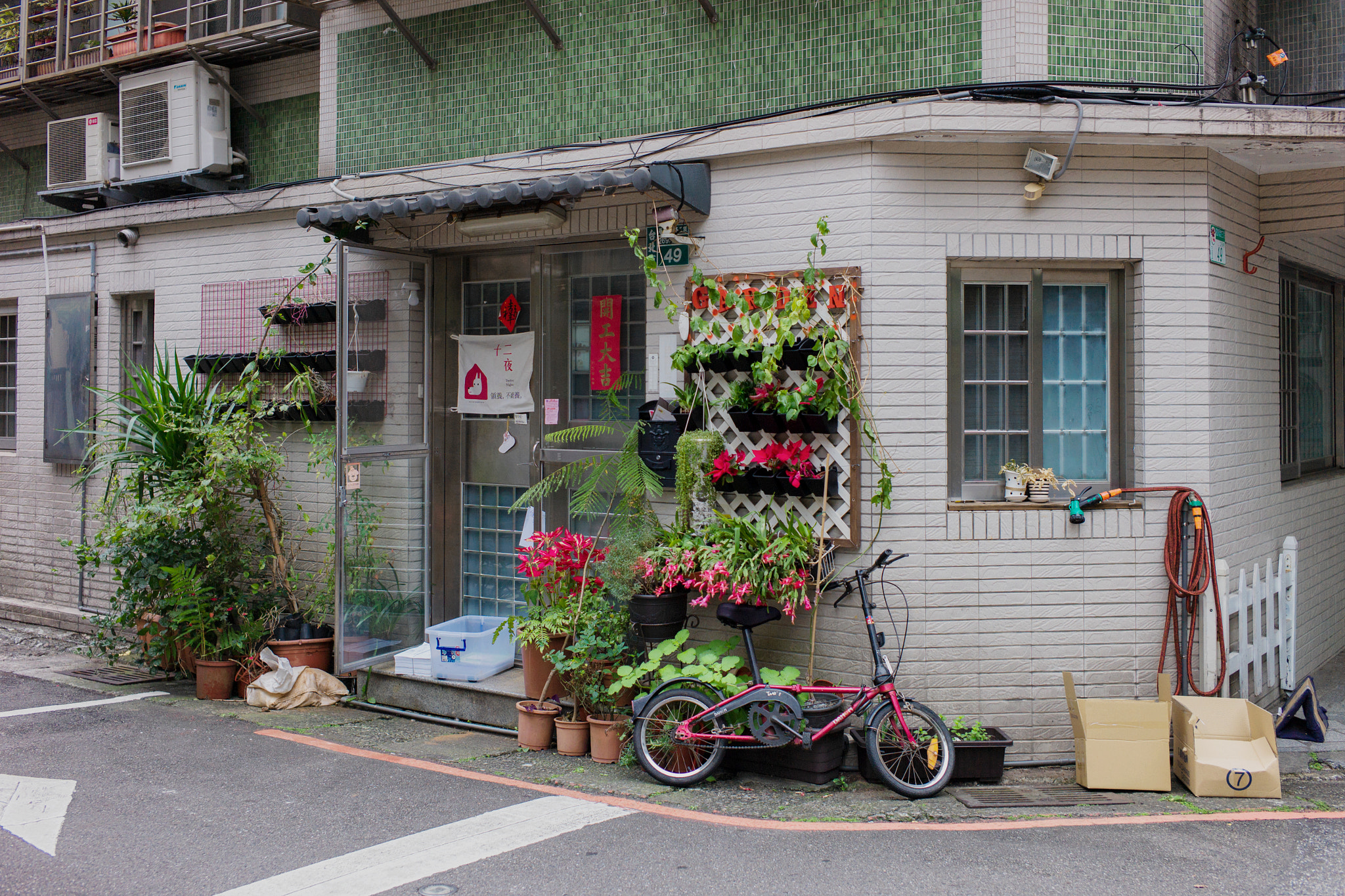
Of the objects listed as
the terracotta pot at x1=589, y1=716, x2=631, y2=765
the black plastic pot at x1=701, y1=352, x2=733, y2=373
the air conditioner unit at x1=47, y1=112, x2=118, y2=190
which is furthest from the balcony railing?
the terracotta pot at x1=589, y1=716, x2=631, y2=765

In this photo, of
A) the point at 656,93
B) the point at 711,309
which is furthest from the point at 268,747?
the point at 656,93

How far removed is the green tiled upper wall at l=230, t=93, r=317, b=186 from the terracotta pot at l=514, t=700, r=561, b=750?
5.24 m

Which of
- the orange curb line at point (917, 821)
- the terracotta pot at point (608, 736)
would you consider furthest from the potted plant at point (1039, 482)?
the terracotta pot at point (608, 736)

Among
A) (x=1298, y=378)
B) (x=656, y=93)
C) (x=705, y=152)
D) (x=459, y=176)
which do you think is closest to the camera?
(x=705, y=152)

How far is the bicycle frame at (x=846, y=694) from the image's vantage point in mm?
5535

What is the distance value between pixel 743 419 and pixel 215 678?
4.61 meters

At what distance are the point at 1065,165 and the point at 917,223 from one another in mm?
909

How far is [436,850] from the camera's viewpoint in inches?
190

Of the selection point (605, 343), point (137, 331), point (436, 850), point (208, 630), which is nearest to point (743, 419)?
point (605, 343)

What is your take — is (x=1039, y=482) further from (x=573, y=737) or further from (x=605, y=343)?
(x=573, y=737)

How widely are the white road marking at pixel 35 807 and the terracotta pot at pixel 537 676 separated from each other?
2.65 meters

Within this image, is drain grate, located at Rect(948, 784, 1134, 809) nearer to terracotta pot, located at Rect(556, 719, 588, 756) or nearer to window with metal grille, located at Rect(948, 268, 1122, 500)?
window with metal grille, located at Rect(948, 268, 1122, 500)

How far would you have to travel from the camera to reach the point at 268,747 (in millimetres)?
6516

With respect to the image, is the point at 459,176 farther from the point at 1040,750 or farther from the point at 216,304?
the point at 1040,750
